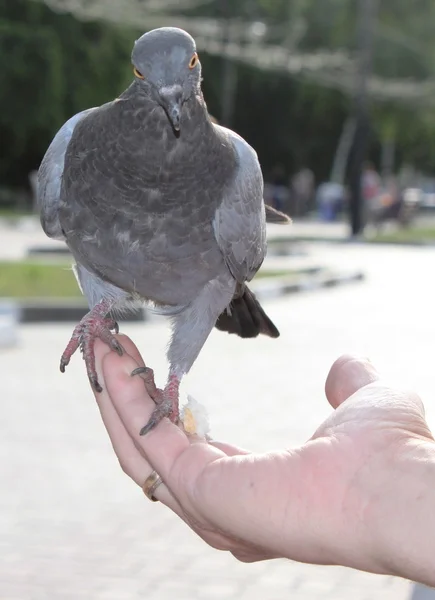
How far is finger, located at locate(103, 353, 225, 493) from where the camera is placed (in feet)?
9.04

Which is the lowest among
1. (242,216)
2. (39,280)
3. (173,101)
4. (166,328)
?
(39,280)

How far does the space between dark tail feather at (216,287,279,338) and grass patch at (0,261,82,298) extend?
8540 mm

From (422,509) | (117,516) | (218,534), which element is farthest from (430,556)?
(117,516)

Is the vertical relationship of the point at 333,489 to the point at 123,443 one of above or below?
above

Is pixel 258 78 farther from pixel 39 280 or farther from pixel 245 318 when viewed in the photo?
pixel 245 318

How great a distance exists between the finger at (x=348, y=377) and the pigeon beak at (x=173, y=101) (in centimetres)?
78

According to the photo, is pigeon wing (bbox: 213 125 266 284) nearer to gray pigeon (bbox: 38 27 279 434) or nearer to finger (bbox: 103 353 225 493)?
gray pigeon (bbox: 38 27 279 434)

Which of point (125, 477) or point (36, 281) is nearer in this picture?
point (125, 477)

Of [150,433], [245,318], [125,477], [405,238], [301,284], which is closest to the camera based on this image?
[150,433]

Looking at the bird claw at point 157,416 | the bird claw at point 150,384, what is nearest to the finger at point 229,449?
the bird claw at point 157,416

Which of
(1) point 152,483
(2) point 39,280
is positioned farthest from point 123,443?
(2) point 39,280

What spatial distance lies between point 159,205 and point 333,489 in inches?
45.3

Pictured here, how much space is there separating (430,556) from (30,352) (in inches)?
328

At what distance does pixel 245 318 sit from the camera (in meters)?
4.03
